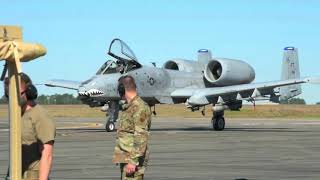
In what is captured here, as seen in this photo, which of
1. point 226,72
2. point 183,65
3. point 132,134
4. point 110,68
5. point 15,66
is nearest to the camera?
point 15,66

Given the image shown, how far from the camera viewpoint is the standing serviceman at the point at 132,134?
307 inches

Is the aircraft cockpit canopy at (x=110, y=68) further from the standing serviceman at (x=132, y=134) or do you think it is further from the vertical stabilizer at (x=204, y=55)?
the standing serviceman at (x=132, y=134)

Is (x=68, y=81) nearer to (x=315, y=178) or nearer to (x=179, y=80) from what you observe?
(x=179, y=80)

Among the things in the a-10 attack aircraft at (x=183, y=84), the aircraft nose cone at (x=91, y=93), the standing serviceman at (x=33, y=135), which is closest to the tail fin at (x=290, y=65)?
the a-10 attack aircraft at (x=183, y=84)

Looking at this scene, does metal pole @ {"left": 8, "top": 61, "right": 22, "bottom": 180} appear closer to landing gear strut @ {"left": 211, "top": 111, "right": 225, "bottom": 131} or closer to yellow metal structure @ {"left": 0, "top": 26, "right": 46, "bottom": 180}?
yellow metal structure @ {"left": 0, "top": 26, "right": 46, "bottom": 180}

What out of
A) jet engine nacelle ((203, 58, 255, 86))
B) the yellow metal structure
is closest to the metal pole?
the yellow metal structure

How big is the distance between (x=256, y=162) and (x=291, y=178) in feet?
11.6

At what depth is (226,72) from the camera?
117 ft

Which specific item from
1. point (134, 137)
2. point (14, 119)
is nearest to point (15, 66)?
point (14, 119)

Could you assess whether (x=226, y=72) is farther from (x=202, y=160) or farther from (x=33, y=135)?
(x=33, y=135)

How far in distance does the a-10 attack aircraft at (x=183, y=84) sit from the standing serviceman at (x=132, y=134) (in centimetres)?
2375

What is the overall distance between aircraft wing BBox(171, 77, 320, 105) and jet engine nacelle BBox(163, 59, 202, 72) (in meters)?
3.11

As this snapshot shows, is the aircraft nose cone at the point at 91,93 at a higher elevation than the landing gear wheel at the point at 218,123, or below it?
higher

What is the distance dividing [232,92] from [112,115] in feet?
19.2
